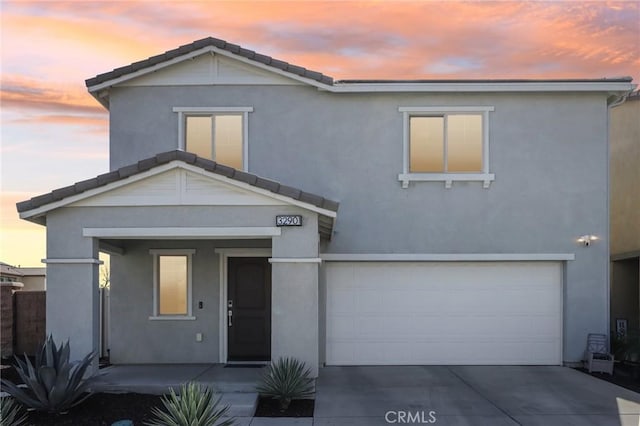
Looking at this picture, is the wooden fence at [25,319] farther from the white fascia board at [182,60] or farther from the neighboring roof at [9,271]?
the white fascia board at [182,60]

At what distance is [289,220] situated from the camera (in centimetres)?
1142

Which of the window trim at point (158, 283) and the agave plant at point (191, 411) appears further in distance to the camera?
the window trim at point (158, 283)

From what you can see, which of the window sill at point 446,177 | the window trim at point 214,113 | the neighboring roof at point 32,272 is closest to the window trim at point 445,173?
the window sill at point 446,177

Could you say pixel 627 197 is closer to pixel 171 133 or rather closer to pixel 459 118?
pixel 459 118

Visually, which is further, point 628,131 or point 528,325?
point 628,131

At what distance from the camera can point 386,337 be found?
1433cm

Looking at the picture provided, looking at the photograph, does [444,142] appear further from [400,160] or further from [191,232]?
[191,232]

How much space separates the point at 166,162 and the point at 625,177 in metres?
12.4

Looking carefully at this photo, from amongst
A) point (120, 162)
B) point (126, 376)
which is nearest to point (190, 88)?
point (120, 162)

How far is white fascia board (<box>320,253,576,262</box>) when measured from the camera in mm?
14242

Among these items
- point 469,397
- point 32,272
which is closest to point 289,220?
point 469,397

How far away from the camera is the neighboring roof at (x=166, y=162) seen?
11266 mm

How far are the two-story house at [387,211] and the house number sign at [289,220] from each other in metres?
2.74

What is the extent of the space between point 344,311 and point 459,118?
4.74 m
